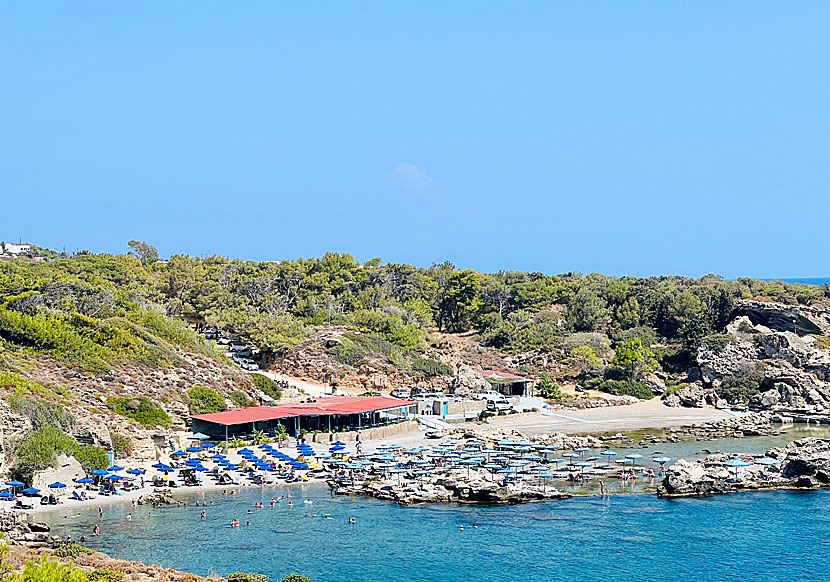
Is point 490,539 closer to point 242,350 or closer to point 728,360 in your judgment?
point 728,360

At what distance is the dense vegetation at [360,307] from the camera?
72.1 metres

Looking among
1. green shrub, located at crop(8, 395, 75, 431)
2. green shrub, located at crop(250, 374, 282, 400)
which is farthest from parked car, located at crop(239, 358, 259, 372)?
green shrub, located at crop(8, 395, 75, 431)

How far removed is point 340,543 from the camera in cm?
3691

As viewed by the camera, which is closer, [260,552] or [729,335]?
[260,552]

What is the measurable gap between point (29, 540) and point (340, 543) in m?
11.8

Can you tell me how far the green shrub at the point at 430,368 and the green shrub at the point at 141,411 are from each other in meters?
30.7

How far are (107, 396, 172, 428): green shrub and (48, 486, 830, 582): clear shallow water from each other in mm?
14579

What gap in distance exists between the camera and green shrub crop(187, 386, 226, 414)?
6125cm

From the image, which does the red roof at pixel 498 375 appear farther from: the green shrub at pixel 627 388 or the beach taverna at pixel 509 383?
the green shrub at pixel 627 388

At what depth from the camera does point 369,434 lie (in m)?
58.8

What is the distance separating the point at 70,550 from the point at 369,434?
2792 cm

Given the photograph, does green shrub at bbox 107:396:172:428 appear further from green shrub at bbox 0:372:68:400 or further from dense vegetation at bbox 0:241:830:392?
dense vegetation at bbox 0:241:830:392

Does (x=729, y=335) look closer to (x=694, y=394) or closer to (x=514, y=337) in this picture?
(x=694, y=394)

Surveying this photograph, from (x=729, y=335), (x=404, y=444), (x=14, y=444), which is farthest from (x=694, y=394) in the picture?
(x=14, y=444)
